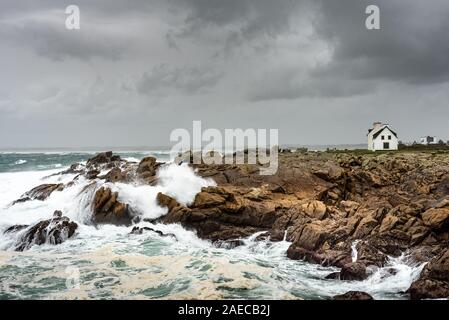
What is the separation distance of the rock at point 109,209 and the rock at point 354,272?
1055 centimetres

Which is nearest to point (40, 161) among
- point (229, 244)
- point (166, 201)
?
point (166, 201)

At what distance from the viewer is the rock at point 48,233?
701 inches

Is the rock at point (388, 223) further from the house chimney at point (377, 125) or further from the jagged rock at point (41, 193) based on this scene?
the house chimney at point (377, 125)

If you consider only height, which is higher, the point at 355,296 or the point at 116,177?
the point at 116,177

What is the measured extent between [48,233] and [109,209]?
3110mm

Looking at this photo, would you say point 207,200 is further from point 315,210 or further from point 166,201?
point 315,210

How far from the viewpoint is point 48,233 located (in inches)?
722

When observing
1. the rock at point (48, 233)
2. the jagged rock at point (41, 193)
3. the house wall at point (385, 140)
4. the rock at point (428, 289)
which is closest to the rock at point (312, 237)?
the rock at point (428, 289)

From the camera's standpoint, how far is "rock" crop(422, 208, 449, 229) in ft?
49.1

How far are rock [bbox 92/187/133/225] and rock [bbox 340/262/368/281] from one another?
1055 centimetres

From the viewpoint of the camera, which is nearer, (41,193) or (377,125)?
(41,193)
